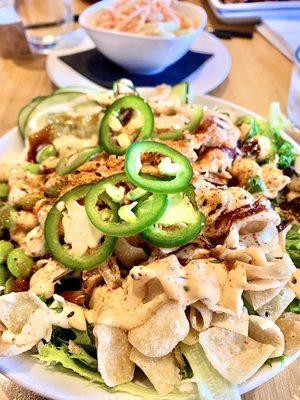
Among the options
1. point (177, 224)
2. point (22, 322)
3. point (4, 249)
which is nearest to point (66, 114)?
point (4, 249)

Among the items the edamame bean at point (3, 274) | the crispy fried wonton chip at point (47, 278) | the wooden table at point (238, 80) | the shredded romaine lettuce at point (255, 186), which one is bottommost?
the wooden table at point (238, 80)

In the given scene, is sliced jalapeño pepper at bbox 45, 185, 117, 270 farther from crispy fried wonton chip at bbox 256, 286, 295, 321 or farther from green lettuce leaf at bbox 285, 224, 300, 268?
green lettuce leaf at bbox 285, 224, 300, 268

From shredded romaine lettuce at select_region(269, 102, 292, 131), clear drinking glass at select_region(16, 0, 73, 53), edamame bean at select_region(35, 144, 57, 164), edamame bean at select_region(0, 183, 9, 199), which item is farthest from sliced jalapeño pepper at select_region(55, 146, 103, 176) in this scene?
clear drinking glass at select_region(16, 0, 73, 53)

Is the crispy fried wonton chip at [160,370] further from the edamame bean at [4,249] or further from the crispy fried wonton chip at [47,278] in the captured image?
the edamame bean at [4,249]

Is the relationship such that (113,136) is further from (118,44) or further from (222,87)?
(222,87)

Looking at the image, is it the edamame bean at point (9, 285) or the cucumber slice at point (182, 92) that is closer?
the edamame bean at point (9, 285)

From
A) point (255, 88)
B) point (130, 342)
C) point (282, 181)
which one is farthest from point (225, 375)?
point (255, 88)

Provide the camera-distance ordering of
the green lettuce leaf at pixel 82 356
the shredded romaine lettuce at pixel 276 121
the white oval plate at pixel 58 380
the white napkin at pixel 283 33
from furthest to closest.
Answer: the white napkin at pixel 283 33 → the shredded romaine lettuce at pixel 276 121 → the green lettuce leaf at pixel 82 356 → the white oval plate at pixel 58 380

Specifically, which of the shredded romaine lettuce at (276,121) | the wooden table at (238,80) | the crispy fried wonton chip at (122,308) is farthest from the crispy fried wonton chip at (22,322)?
the wooden table at (238,80)
